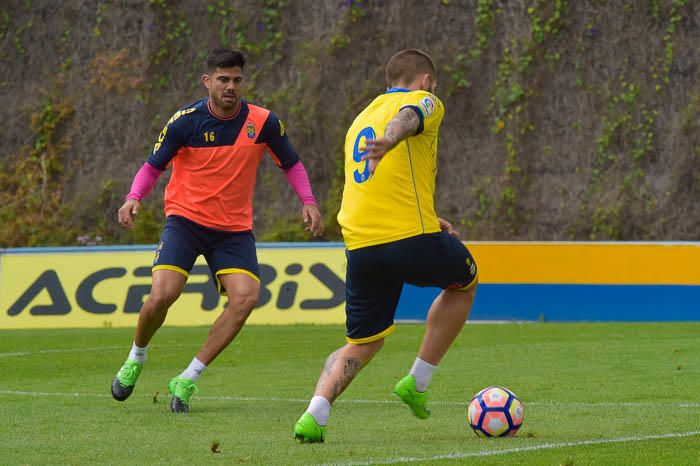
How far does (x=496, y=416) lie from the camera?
22.0 ft

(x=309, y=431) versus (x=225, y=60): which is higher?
(x=225, y=60)

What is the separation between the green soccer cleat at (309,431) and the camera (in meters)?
6.37

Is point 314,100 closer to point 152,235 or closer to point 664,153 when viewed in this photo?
point 152,235

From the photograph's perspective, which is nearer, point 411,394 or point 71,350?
point 411,394

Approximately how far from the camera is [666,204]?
24.8m

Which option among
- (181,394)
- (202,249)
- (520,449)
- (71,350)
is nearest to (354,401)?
(181,394)

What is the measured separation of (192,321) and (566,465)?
12732mm

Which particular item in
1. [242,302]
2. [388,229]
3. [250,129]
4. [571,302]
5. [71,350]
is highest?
[388,229]

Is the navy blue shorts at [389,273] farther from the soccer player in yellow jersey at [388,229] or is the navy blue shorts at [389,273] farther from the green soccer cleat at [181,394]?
the green soccer cleat at [181,394]

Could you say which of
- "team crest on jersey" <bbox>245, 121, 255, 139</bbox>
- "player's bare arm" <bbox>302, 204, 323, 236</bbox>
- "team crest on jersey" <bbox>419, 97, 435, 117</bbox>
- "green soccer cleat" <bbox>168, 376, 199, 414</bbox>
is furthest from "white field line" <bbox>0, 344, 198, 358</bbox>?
"team crest on jersey" <bbox>419, 97, 435, 117</bbox>

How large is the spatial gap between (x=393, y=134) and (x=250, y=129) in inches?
121

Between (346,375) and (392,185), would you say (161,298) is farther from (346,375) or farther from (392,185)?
(392,185)

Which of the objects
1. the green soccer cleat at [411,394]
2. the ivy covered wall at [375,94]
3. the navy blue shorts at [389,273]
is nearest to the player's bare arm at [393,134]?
the navy blue shorts at [389,273]

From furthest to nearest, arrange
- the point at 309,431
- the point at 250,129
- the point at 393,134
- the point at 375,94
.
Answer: the point at 375,94
the point at 250,129
the point at 309,431
the point at 393,134
